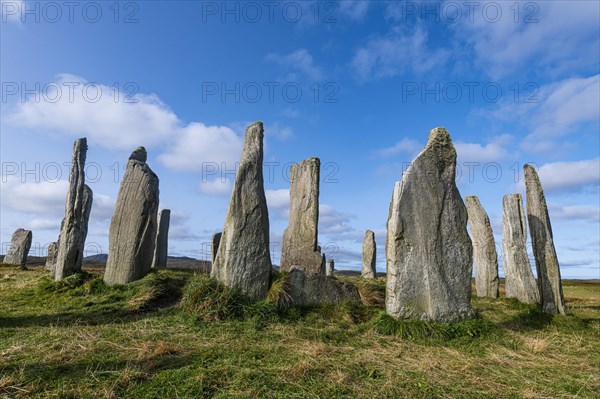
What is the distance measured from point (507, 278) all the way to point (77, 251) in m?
14.5

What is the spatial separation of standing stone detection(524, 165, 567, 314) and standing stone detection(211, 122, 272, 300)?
7.85 m

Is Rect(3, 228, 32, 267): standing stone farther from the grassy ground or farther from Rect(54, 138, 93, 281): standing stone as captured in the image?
the grassy ground

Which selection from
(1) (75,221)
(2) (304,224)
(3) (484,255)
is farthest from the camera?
(3) (484,255)

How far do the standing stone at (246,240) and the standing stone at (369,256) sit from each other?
14.9 metres

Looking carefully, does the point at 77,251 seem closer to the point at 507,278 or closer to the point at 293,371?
the point at 293,371

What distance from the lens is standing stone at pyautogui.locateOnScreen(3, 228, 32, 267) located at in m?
23.2

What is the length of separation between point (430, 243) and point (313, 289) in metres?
3.07

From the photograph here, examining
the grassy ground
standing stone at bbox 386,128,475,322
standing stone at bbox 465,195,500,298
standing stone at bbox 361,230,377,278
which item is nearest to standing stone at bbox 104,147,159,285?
the grassy ground

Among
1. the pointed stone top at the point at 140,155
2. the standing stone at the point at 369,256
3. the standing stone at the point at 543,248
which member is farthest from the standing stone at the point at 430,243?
the standing stone at the point at 369,256

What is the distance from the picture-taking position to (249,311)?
8742 mm

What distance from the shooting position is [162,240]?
2042 centimetres

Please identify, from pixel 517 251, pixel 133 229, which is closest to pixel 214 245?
pixel 133 229

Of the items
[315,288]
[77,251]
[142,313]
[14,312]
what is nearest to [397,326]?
[315,288]

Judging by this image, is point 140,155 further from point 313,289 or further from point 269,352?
point 269,352
